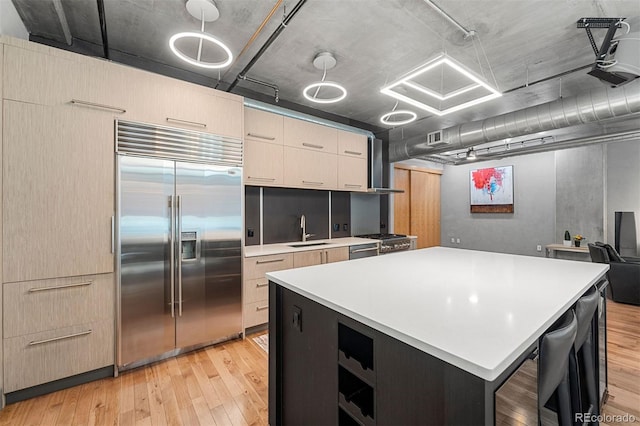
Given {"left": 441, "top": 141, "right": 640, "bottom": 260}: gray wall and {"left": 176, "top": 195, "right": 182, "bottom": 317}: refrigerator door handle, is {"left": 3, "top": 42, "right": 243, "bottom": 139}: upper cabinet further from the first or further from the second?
{"left": 441, "top": 141, "right": 640, "bottom": 260}: gray wall

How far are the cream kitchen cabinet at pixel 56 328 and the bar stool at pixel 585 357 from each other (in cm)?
299

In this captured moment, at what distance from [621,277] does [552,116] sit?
2.58 metres

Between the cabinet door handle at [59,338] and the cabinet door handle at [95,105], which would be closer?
the cabinet door handle at [59,338]

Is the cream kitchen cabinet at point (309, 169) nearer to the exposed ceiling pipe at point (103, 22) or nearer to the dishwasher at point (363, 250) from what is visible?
the dishwasher at point (363, 250)

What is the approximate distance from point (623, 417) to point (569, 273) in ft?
3.34

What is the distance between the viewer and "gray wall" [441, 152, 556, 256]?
19.5ft

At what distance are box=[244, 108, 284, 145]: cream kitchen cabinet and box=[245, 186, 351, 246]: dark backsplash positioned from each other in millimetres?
674

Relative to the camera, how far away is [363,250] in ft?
13.1

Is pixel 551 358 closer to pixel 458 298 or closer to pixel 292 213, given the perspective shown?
pixel 458 298

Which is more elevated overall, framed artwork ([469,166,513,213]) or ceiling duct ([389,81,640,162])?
ceiling duct ([389,81,640,162])

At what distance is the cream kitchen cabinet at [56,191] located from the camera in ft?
6.08

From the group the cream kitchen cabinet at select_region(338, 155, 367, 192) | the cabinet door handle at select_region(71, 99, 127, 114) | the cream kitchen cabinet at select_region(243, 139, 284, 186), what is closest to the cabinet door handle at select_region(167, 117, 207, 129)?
the cabinet door handle at select_region(71, 99, 127, 114)

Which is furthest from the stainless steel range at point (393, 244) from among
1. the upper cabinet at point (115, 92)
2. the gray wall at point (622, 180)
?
the gray wall at point (622, 180)

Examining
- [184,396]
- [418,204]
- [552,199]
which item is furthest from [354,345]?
[552,199]
